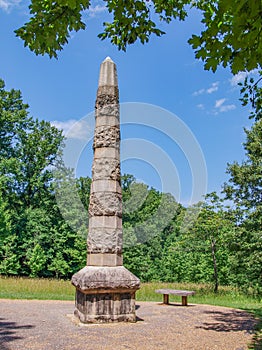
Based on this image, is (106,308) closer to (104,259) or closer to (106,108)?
(104,259)

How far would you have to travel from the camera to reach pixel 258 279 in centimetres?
1698

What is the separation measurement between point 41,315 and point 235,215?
40.5 feet

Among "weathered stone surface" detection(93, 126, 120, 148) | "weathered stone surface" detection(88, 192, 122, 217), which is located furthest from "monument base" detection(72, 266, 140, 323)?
"weathered stone surface" detection(93, 126, 120, 148)

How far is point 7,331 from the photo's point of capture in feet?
20.3

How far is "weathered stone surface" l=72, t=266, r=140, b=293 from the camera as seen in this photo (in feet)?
23.2

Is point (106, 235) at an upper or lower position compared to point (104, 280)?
upper

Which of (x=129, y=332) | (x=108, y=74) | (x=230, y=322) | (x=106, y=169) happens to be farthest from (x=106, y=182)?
(x=230, y=322)

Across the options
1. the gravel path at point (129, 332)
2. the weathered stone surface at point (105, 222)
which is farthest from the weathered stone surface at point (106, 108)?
the gravel path at point (129, 332)

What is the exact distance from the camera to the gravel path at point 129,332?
5461 millimetres


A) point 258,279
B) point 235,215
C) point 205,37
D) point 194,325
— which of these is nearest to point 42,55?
point 205,37

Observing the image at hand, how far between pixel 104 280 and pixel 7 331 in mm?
2155

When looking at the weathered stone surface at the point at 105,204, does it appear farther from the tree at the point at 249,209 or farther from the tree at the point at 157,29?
the tree at the point at 249,209

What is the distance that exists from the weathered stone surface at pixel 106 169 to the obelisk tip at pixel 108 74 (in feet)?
7.46

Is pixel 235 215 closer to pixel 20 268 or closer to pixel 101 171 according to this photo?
pixel 101 171
